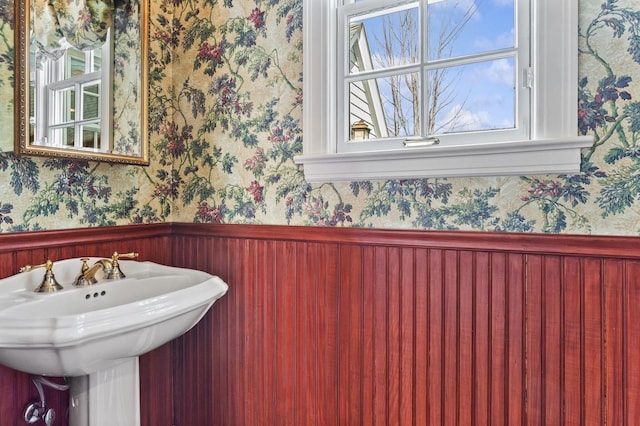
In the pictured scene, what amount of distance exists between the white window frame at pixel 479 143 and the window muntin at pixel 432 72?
0.13 ft

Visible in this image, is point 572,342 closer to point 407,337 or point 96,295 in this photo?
point 407,337

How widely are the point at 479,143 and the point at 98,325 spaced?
1.12 metres

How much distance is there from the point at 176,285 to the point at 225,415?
612 millimetres

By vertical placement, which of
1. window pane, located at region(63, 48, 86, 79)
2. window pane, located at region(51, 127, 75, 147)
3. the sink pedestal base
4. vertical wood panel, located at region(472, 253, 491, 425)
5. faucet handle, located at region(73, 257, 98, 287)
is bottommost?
the sink pedestal base

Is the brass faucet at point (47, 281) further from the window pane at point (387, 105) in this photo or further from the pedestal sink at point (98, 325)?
the window pane at point (387, 105)

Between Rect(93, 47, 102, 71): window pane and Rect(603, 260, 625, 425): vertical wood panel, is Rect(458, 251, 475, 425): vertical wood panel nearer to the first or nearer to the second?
Rect(603, 260, 625, 425): vertical wood panel

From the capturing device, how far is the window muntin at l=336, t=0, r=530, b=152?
1214 mm

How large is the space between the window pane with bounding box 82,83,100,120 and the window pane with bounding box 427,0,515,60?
45.1 inches

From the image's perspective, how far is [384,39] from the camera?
4.60 ft

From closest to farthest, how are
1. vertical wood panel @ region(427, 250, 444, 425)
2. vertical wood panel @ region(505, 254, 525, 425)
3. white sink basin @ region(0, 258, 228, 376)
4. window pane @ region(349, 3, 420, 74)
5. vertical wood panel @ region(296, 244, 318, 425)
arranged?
1. white sink basin @ region(0, 258, 228, 376)
2. vertical wood panel @ region(505, 254, 525, 425)
3. vertical wood panel @ region(427, 250, 444, 425)
4. window pane @ region(349, 3, 420, 74)
5. vertical wood panel @ region(296, 244, 318, 425)

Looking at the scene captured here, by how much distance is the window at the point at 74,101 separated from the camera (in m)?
1.32

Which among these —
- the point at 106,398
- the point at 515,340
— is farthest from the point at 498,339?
the point at 106,398

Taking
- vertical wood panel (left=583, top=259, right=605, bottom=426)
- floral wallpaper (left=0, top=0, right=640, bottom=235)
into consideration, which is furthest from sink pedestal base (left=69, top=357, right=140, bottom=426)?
vertical wood panel (left=583, top=259, right=605, bottom=426)

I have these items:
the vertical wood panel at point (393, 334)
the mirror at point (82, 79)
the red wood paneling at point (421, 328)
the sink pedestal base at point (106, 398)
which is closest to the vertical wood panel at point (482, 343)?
the red wood paneling at point (421, 328)
